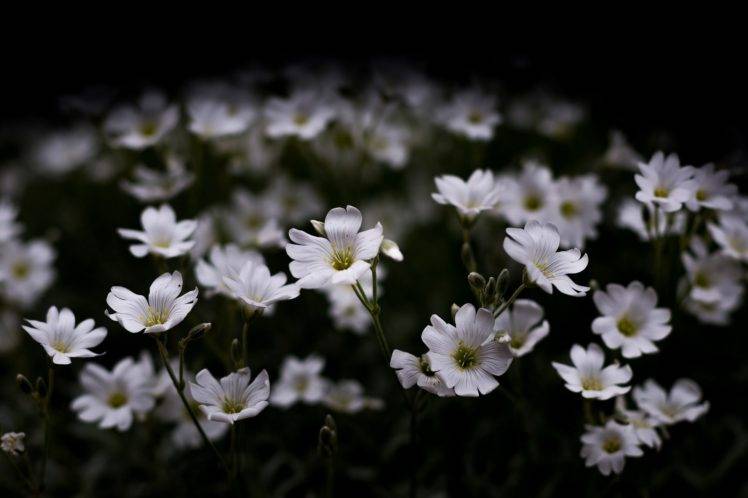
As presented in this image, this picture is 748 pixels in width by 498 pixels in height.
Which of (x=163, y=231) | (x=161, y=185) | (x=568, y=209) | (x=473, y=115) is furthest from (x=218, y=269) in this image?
(x=473, y=115)

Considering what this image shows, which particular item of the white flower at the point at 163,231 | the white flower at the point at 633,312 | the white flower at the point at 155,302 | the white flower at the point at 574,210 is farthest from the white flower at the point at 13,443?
the white flower at the point at 574,210

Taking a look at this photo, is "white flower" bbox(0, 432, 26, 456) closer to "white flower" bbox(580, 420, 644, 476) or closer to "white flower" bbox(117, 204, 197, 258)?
"white flower" bbox(117, 204, 197, 258)

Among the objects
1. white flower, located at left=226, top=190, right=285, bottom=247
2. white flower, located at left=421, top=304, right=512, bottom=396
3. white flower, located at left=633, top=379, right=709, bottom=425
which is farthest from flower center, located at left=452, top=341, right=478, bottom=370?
white flower, located at left=226, top=190, right=285, bottom=247

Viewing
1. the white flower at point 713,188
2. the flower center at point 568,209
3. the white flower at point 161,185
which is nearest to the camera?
the white flower at point 713,188

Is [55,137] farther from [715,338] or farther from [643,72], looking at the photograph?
[715,338]

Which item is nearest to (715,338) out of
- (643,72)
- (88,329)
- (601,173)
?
(601,173)

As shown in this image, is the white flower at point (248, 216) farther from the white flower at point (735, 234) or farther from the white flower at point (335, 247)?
the white flower at point (735, 234)

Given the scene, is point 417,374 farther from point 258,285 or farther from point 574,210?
point 574,210
